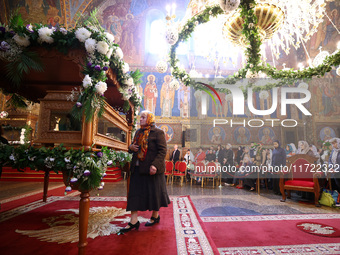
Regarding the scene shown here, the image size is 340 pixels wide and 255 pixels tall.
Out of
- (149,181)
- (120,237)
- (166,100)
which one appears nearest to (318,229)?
(149,181)

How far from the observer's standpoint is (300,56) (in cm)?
1246

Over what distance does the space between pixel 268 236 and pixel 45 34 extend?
11.3ft

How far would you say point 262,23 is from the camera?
3.18 m

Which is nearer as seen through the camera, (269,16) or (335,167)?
(269,16)

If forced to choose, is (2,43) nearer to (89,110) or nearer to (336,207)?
(89,110)

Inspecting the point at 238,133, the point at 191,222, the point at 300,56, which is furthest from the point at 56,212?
the point at 300,56

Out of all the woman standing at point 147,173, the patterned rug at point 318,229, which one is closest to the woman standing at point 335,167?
the patterned rug at point 318,229

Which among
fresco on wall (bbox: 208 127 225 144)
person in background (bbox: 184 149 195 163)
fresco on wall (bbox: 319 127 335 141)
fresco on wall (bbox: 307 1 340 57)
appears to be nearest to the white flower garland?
person in background (bbox: 184 149 195 163)

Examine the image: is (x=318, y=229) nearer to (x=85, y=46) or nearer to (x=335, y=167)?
(x=335, y=167)

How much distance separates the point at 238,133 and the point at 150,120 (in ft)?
37.7

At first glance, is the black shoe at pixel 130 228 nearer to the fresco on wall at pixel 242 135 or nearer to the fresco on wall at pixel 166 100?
the fresco on wall at pixel 166 100

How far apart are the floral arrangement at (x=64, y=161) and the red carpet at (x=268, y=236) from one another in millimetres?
1557

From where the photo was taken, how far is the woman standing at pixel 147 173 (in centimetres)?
245

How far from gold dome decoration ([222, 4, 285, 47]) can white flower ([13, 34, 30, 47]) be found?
3.08 meters
